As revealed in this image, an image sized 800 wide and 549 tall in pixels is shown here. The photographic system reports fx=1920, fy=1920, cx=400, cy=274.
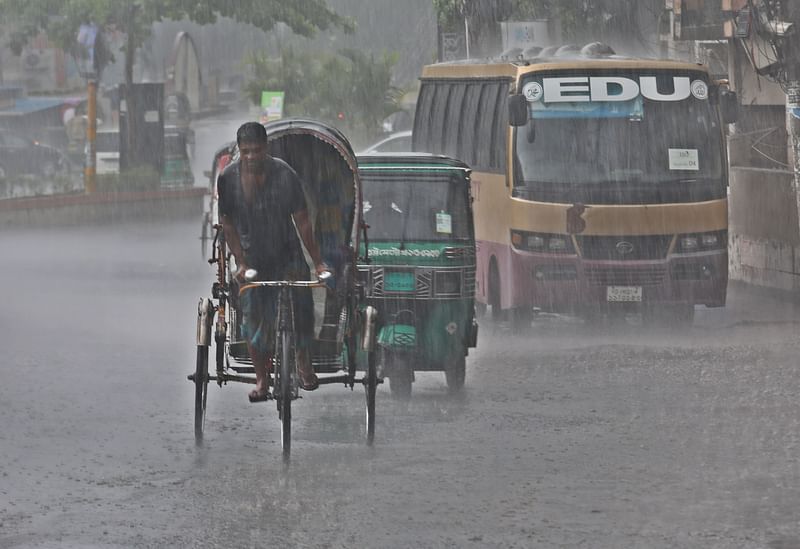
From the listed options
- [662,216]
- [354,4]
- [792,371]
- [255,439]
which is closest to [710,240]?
[662,216]

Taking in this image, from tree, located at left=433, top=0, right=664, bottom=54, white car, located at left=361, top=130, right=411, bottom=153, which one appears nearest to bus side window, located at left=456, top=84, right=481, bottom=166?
white car, located at left=361, top=130, right=411, bottom=153

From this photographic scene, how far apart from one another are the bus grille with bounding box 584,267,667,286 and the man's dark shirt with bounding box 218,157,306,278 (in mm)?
7909

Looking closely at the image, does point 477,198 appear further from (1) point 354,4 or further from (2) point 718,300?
(1) point 354,4

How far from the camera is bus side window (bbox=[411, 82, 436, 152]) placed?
73.9 feet

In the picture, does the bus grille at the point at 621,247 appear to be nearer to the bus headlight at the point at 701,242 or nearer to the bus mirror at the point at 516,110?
the bus headlight at the point at 701,242

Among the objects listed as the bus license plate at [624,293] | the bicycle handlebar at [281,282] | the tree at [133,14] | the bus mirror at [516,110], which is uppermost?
the tree at [133,14]

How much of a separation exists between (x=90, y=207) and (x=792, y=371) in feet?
74.9

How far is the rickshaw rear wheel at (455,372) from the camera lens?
1284cm

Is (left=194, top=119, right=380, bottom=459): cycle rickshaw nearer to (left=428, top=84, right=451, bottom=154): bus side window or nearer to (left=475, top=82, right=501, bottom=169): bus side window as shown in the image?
(left=475, top=82, right=501, bottom=169): bus side window

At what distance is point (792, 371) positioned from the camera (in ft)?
46.2

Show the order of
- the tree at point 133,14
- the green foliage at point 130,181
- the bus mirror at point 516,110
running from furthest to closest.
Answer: the tree at point 133,14
the green foliage at point 130,181
the bus mirror at point 516,110

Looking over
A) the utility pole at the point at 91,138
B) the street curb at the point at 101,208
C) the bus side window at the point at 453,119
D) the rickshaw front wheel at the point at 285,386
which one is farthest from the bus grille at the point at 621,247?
the utility pole at the point at 91,138

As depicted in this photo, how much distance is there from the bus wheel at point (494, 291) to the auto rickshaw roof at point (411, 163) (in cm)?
523

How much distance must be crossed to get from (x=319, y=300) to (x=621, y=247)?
7.17 metres
